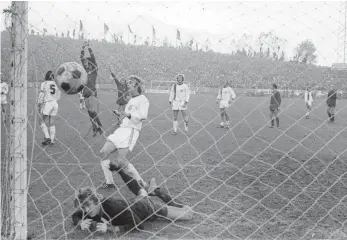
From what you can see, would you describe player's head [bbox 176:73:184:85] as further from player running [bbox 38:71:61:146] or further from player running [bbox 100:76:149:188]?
player running [bbox 100:76:149:188]

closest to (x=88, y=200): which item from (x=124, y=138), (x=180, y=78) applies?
(x=124, y=138)

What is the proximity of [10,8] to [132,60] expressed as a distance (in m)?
43.4

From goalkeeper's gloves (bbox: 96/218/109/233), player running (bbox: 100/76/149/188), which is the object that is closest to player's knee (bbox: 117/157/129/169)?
player running (bbox: 100/76/149/188)

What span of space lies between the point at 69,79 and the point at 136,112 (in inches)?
57.6

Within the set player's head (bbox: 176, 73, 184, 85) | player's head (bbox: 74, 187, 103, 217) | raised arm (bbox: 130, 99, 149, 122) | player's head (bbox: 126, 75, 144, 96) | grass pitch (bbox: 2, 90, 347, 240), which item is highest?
player's head (bbox: 176, 73, 184, 85)

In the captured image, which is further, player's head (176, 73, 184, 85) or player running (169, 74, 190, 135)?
player running (169, 74, 190, 135)

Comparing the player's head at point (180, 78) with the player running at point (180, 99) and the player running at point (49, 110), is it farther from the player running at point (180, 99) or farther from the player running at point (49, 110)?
the player running at point (49, 110)

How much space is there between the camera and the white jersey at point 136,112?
528 centimetres

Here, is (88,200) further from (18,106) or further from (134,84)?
(134,84)

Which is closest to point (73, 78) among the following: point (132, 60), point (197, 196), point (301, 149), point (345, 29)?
point (197, 196)

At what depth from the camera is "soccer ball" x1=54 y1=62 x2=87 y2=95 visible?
4012 mm

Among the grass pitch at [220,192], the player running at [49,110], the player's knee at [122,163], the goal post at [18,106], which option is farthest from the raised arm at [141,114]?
the player running at [49,110]

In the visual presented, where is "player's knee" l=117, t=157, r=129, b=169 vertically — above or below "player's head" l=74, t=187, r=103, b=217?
above

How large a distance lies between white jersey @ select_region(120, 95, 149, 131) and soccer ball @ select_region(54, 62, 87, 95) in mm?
1240
